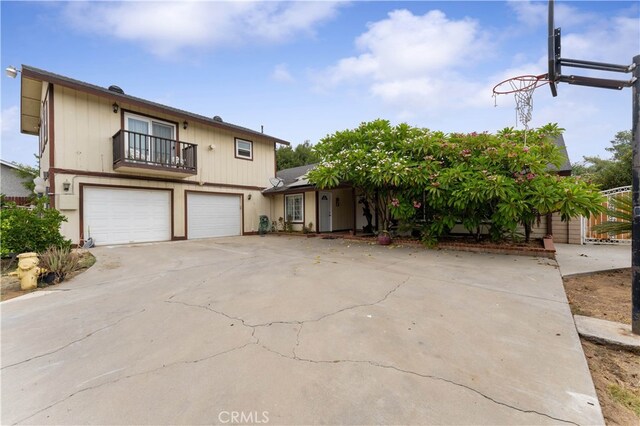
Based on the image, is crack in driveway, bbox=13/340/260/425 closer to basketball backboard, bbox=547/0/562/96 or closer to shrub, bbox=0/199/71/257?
basketball backboard, bbox=547/0/562/96

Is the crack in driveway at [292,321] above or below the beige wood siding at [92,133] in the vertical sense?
below

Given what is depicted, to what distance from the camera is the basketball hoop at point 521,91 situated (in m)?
5.55

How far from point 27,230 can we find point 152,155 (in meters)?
4.92

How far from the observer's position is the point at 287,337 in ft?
8.94

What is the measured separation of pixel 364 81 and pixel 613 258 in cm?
1136

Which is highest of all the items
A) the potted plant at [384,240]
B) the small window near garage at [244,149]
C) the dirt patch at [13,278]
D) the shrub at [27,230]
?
the small window near garage at [244,149]

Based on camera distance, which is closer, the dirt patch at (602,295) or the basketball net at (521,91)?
the dirt patch at (602,295)

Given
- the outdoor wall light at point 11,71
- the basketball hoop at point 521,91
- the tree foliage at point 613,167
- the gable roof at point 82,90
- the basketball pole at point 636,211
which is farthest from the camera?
the tree foliage at point 613,167

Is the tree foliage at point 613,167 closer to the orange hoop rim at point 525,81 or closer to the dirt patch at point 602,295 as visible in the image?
the orange hoop rim at point 525,81

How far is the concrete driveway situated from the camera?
1.76 meters

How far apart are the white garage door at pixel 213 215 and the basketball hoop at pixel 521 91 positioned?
1117cm

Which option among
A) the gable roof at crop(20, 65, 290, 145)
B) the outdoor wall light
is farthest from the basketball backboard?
the outdoor wall light

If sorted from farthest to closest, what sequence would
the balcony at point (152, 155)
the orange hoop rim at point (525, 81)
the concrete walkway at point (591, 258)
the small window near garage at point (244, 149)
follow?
1. the small window near garage at point (244, 149)
2. the balcony at point (152, 155)
3. the concrete walkway at point (591, 258)
4. the orange hoop rim at point (525, 81)

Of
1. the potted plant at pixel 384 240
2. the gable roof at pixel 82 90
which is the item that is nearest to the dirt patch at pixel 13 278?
the gable roof at pixel 82 90
